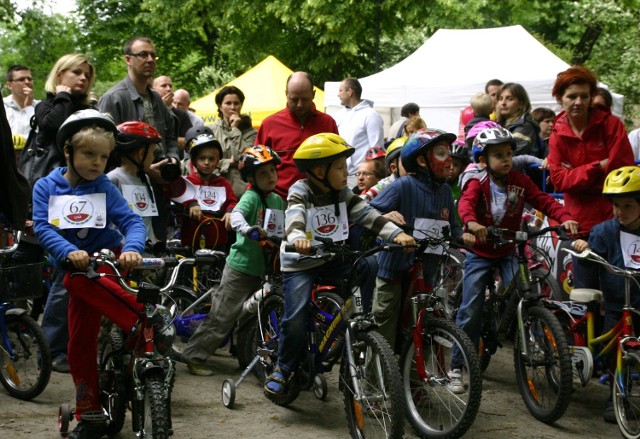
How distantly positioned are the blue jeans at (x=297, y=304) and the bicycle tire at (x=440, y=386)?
581mm

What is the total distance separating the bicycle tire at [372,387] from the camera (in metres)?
5.40

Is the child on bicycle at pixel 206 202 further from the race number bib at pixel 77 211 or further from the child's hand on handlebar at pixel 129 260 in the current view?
the child's hand on handlebar at pixel 129 260

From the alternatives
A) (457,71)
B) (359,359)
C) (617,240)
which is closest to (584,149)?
(617,240)

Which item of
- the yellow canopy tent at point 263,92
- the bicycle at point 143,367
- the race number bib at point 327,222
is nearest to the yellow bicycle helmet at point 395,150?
the race number bib at point 327,222

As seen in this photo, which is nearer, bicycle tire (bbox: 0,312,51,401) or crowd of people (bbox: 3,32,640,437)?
crowd of people (bbox: 3,32,640,437)

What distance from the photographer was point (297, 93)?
8.28 m

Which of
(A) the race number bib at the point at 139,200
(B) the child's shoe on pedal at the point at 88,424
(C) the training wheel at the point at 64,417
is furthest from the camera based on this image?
(A) the race number bib at the point at 139,200

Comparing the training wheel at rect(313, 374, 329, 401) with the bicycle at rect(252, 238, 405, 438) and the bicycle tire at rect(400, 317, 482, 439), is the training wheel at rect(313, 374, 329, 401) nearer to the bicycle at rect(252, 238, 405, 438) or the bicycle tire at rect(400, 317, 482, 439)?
the bicycle at rect(252, 238, 405, 438)

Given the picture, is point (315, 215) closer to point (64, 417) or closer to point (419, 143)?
point (419, 143)

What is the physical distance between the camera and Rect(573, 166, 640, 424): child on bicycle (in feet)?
21.5

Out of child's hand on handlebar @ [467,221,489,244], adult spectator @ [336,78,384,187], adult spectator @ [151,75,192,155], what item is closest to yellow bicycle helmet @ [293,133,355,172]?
child's hand on handlebar @ [467,221,489,244]

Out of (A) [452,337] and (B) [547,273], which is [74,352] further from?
(B) [547,273]

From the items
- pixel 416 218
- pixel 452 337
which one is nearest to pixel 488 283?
pixel 416 218

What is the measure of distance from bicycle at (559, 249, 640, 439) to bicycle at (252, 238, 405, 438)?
4.98 ft
